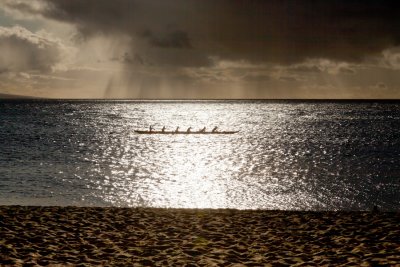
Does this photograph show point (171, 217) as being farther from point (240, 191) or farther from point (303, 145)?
point (303, 145)

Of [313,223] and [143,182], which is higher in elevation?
[313,223]

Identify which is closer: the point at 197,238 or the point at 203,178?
the point at 197,238

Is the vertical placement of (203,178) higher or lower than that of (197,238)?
lower

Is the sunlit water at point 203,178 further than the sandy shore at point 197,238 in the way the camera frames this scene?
Yes

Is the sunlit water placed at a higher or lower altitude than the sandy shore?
lower

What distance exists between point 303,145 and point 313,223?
5812 centimetres

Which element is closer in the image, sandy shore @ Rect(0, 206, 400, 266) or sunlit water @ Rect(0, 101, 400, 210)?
sandy shore @ Rect(0, 206, 400, 266)

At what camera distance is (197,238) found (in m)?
11.9

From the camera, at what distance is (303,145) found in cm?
7019

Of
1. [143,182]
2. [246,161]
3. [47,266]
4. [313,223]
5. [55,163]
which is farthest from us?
[246,161]

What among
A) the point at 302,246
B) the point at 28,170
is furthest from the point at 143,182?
the point at 302,246

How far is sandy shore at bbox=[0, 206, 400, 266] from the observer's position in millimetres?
9891

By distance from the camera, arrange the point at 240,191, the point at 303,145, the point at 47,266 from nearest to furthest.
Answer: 1. the point at 47,266
2. the point at 240,191
3. the point at 303,145

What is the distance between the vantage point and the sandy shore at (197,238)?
9.89 metres
